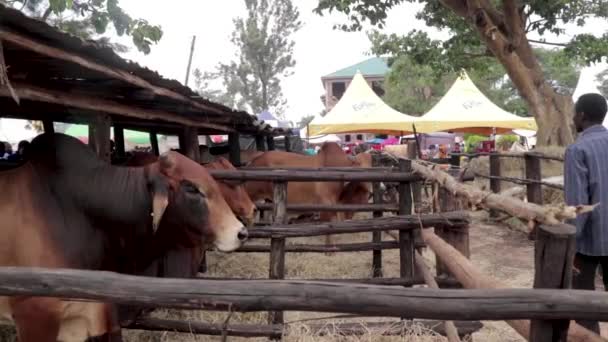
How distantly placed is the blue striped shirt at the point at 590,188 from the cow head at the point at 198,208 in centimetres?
189

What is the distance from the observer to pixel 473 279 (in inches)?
91.1

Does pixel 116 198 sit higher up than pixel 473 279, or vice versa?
pixel 116 198

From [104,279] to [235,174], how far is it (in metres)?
2.25

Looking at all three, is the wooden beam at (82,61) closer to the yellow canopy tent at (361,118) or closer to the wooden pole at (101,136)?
the wooden pole at (101,136)

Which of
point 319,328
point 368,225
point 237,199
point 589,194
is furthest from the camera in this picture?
point 237,199

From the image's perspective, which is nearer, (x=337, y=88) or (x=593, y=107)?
(x=593, y=107)

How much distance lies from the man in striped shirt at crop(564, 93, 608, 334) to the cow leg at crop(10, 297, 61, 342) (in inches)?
110

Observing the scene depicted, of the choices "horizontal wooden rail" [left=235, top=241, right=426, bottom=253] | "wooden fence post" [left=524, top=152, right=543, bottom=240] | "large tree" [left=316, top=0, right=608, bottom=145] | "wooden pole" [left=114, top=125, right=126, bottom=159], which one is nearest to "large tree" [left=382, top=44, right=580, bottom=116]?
"large tree" [left=316, top=0, right=608, bottom=145]

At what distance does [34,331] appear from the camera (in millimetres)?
2502

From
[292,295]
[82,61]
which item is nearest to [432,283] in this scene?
[292,295]

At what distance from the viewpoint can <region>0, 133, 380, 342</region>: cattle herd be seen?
256 cm

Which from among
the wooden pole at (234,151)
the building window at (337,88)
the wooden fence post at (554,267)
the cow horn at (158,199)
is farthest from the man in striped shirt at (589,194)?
the building window at (337,88)

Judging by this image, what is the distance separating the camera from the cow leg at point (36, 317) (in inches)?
97.4

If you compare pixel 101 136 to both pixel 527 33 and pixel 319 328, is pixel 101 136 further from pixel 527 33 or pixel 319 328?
pixel 527 33
